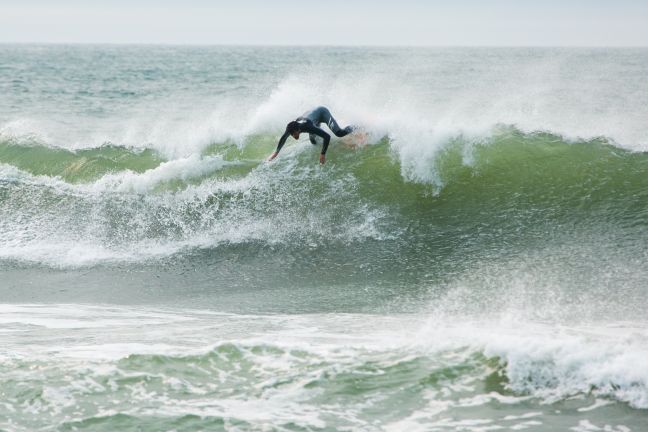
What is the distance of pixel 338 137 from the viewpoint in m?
12.2

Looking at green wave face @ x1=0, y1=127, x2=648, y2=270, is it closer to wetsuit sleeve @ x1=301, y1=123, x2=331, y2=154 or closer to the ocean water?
the ocean water

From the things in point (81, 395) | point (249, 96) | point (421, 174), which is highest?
point (249, 96)

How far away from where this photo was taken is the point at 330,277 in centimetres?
888

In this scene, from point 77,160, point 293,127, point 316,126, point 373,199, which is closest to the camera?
point 293,127

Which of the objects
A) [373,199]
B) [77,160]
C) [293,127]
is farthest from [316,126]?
[77,160]

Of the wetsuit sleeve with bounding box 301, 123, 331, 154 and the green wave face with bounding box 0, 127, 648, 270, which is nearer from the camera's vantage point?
the green wave face with bounding box 0, 127, 648, 270

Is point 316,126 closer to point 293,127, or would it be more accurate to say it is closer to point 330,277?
point 293,127

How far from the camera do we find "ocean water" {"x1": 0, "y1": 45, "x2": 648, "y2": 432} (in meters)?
5.11

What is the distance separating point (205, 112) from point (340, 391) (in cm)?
2157

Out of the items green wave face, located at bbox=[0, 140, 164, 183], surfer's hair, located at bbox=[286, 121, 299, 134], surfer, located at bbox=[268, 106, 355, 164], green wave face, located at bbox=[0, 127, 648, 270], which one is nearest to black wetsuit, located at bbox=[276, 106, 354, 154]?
surfer, located at bbox=[268, 106, 355, 164]

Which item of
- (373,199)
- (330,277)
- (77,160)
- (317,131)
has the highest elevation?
(317,131)

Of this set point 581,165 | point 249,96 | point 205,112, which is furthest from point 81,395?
point 249,96

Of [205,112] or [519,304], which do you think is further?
[205,112]

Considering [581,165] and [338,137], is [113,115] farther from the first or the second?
[581,165]
